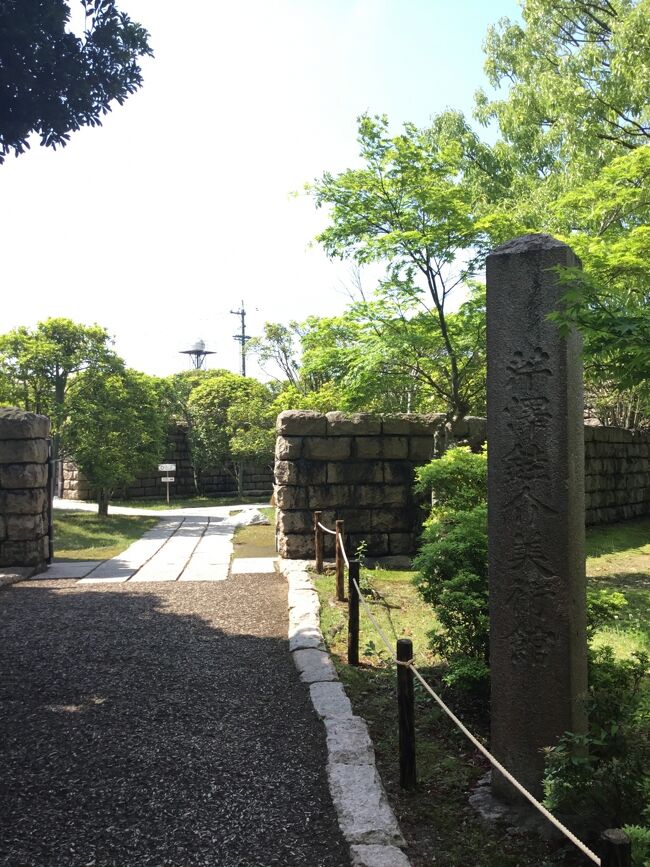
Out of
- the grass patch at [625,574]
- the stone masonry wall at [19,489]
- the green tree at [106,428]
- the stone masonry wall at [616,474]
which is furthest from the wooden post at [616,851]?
the green tree at [106,428]

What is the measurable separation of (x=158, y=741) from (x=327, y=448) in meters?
6.35

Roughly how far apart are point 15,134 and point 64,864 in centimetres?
675

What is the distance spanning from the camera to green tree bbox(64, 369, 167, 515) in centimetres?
1789

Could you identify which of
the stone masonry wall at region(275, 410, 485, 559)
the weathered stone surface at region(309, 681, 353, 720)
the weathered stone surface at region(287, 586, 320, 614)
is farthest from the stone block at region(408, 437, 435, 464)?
the weathered stone surface at region(309, 681, 353, 720)

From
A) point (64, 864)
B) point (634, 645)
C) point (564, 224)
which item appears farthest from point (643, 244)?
point (64, 864)

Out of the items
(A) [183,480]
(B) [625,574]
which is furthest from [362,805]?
(A) [183,480]

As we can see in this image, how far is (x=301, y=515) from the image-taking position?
10.2 metres

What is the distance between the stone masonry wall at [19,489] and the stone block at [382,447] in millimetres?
4836

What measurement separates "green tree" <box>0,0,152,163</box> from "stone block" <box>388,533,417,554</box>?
22.5 ft

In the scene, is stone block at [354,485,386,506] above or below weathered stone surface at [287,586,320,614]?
above

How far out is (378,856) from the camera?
2877 millimetres

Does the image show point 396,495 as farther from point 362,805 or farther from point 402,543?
point 362,805

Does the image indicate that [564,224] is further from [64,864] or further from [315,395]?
[64,864]

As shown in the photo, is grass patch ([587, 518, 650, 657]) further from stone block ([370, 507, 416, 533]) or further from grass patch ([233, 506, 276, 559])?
Answer: grass patch ([233, 506, 276, 559])
